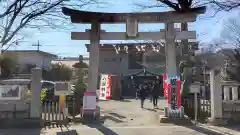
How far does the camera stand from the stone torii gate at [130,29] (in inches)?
549

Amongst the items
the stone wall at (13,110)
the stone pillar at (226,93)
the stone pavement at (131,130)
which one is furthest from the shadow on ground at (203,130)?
the stone wall at (13,110)

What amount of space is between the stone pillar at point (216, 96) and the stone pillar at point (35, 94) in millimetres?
7035

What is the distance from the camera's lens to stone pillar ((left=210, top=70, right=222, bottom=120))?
1302cm

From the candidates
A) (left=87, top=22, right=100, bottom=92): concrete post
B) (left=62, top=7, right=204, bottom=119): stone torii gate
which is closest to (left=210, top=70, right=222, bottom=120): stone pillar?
(left=62, top=7, right=204, bottom=119): stone torii gate

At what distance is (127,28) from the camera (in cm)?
1406

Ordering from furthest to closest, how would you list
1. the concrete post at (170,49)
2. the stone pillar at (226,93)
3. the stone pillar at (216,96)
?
the concrete post at (170,49)
the stone pillar at (226,93)
the stone pillar at (216,96)

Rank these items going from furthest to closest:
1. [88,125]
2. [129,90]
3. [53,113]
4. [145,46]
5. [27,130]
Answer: [129,90] < [145,46] < [53,113] < [88,125] < [27,130]

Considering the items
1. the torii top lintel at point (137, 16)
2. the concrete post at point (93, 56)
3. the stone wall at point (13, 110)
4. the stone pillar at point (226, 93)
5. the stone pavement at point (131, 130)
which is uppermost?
the torii top lintel at point (137, 16)

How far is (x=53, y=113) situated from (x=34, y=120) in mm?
1486

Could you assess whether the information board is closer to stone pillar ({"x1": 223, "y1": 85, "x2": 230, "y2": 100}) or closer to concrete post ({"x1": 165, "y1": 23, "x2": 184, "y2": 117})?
concrete post ({"x1": 165, "y1": 23, "x2": 184, "y2": 117})

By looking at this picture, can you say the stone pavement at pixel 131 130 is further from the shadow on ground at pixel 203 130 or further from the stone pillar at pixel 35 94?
the stone pillar at pixel 35 94

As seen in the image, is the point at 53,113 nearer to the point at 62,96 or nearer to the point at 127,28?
the point at 62,96

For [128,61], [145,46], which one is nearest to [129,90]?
[128,61]

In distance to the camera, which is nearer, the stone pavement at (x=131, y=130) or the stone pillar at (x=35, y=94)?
the stone pavement at (x=131, y=130)
